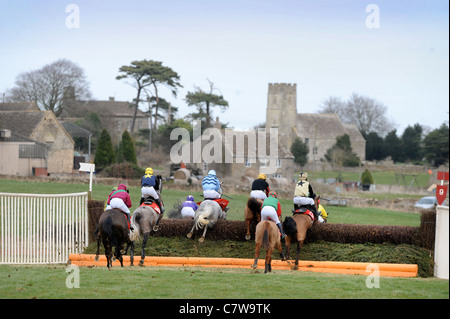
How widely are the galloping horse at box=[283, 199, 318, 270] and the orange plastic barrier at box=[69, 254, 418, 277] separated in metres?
0.40

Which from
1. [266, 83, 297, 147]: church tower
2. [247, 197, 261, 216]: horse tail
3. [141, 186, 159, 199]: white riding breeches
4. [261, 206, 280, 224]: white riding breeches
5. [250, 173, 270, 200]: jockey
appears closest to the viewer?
[261, 206, 280, 224]: white riding breeches

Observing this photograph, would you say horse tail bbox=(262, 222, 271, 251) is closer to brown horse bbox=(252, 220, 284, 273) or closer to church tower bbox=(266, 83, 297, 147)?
brown horse bbox=(252, 220, 284, 273)

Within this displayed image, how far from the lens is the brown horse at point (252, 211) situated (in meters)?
15.8

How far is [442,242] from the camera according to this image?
1323cm

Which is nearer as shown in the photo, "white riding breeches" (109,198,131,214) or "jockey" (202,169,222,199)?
"white riding breeches" (109,198,131,214)

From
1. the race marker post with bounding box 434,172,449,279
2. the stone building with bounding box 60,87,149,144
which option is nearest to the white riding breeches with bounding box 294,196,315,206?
the race marker post with bounding box 434,172,449,279

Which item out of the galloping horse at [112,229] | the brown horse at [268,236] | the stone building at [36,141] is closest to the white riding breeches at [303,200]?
the brown horse at [268,236]

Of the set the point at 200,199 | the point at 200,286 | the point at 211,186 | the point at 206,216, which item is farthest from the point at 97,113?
the point at 200,286

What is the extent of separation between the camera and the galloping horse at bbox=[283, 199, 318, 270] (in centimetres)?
1451

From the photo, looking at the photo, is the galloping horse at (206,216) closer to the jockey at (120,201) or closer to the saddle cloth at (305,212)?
the saddle cloth at (305,212)

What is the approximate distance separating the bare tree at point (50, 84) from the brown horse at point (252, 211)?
48357 millimetres

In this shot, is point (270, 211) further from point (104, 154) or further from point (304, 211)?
point (104, 154)

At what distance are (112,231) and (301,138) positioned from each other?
7427 cm

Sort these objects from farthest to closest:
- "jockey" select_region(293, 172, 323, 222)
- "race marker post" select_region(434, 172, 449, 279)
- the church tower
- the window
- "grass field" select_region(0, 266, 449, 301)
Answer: the church tower < the window < "jockey" select_region(293, 172, 323, 222) < "race marker post" select_region(434, 172, 449, 279) < "grass field" select_region(0, 266, 449, 301)
